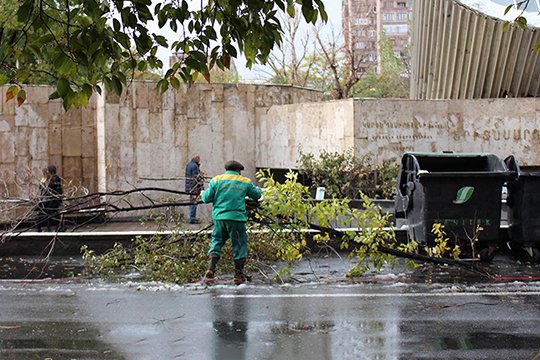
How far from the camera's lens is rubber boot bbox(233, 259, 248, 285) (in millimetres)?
10734

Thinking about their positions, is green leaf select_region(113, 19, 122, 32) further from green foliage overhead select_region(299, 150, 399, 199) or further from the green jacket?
green foliage overhead select_region(299, 150, 399, 199)

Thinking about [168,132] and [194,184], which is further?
[168,132]

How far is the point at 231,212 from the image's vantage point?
1064 centimetres

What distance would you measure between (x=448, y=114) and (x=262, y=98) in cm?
598

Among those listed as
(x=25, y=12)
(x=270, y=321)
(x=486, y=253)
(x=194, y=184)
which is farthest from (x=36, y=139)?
(x=25, y=12)

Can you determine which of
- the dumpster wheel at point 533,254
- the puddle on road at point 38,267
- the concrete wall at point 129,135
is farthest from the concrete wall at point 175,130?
the dumpster wheel at point 533,254

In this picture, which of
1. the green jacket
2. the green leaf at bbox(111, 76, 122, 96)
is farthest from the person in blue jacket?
the green leaf at bbox(111, 76, 122, 96)

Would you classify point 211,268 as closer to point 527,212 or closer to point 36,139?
point 527,212

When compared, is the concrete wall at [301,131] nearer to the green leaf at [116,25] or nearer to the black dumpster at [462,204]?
the black dumpster at [462,204]

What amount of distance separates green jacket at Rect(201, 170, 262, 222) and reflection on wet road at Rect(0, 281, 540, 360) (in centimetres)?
94

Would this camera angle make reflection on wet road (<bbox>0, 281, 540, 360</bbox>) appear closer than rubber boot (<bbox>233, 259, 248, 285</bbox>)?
Yes

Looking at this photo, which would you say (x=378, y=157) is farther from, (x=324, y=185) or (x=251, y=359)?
(x=251, y=359)

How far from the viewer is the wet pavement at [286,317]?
7.15m

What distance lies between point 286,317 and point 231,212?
243 cm
